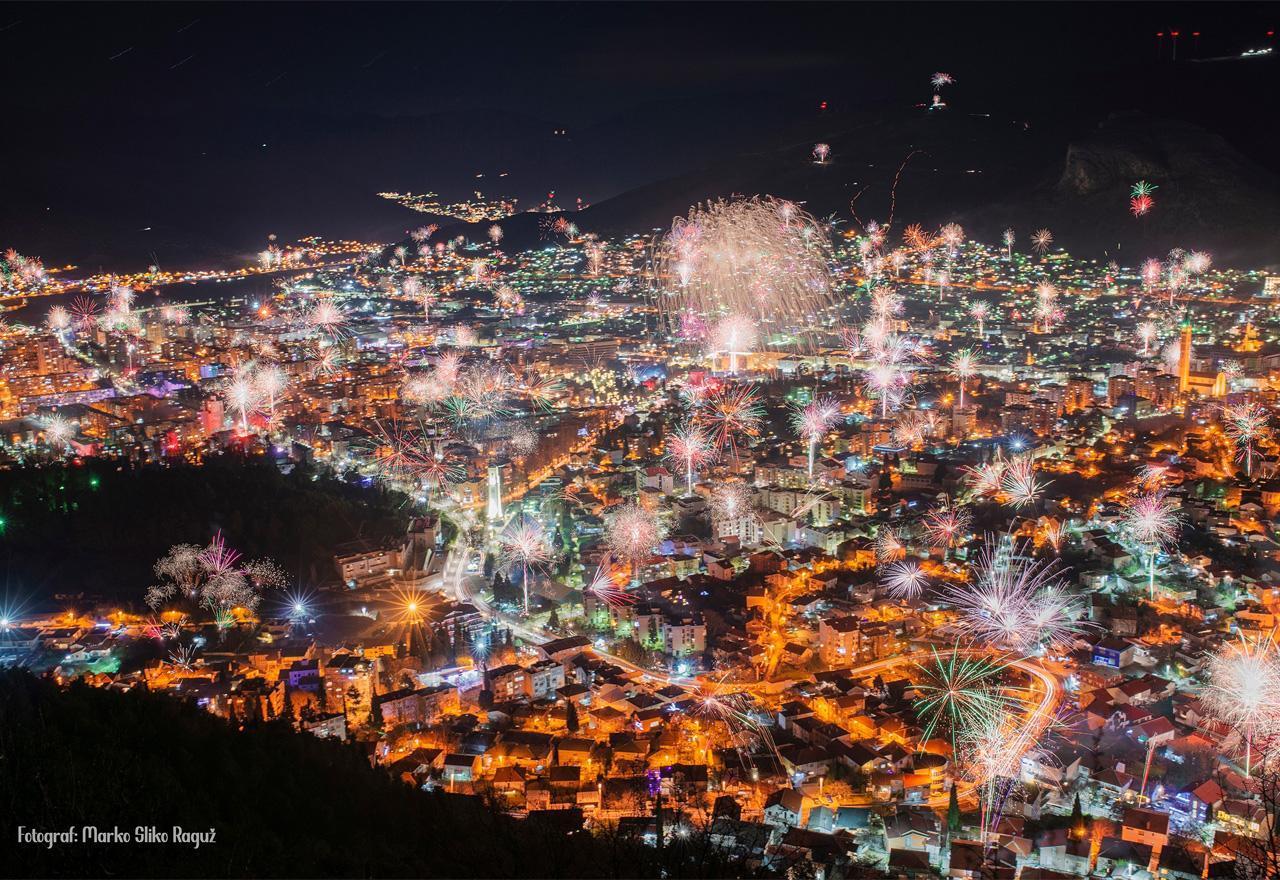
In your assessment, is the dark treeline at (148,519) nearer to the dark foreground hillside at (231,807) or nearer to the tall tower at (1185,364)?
the dark foreground hillside at (231,807)

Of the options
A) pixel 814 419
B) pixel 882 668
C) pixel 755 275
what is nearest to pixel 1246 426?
pixel 814 419

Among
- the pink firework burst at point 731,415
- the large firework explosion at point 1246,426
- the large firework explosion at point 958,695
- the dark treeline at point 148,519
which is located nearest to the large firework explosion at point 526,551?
the dark treeline at point 148,519

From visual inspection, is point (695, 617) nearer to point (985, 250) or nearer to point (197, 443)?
point (197, 443)

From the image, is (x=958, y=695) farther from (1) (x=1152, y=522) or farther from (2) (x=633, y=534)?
(2) (x=633, y=534)

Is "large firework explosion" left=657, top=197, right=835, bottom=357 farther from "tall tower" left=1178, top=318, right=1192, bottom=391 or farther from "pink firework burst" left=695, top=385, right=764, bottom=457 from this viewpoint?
"tall tower" left=1178, top=318, right=1192, bottom=391

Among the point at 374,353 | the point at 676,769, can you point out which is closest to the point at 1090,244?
the point at 374,353
